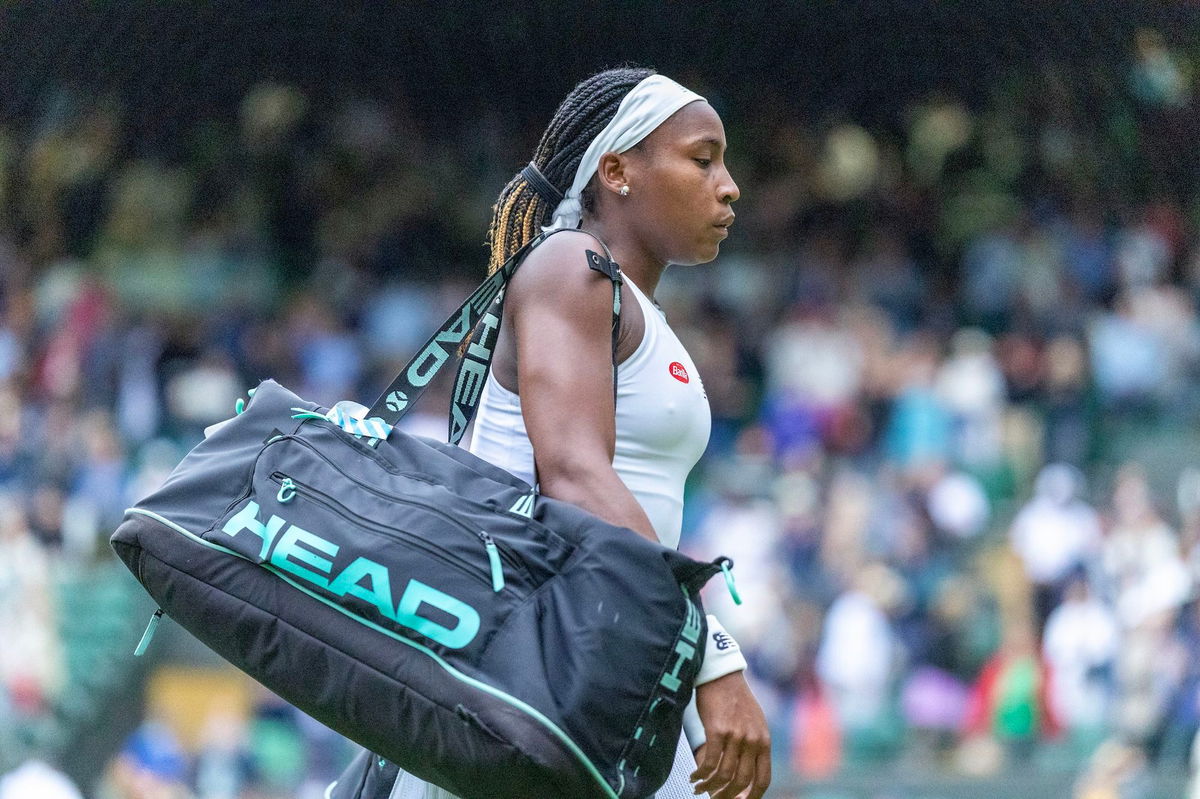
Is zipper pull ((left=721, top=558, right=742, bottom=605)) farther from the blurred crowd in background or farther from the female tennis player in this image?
the blurred crowd in background

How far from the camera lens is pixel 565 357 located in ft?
7.93

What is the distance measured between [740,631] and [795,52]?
489cm

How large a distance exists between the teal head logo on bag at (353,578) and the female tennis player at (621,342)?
27 cm

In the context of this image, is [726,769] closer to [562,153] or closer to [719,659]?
[719,659]

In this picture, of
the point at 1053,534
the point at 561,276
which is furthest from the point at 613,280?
the point at 1053,534

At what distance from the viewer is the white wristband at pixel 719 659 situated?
2.29 meters

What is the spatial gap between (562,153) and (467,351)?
1.44 ft

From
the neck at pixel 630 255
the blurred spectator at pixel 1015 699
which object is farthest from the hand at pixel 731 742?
the blurred spectator at pixel 1015 699

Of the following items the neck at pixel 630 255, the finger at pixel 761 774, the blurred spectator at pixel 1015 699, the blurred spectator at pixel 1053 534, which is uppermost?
the neck at pixel 630 255

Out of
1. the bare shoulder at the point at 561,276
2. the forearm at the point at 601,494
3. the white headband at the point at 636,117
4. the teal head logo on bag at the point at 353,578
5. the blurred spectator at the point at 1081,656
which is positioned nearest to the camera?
the teal head logo on bag at the point at 353,578

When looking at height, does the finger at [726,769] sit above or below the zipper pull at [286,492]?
below

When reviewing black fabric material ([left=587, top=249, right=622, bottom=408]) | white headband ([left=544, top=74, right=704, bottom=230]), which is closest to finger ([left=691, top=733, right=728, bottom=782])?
black fabric material ([left=587, top=249, right=622, bottom=408])

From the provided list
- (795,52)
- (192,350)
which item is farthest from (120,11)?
(795,52)

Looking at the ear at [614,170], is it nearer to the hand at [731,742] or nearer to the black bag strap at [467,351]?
the black bag strap at [467,351]
